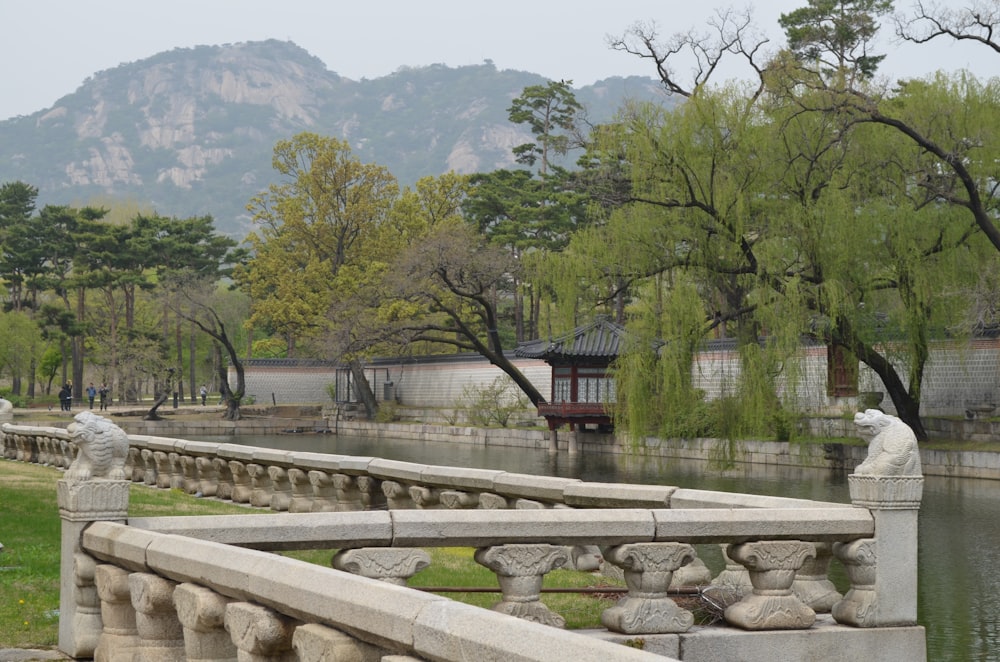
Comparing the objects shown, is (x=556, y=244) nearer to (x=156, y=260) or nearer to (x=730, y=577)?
(x=156, y=260)

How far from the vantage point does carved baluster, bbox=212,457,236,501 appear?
12461 mm

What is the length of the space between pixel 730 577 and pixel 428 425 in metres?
36.7

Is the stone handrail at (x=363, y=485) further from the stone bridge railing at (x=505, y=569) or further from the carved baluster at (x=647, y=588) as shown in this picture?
the carved baluster at (x=647, y=588)

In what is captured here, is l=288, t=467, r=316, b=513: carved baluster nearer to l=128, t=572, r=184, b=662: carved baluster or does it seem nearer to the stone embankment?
l=128, t=572, r=184, b=662: carved baluster

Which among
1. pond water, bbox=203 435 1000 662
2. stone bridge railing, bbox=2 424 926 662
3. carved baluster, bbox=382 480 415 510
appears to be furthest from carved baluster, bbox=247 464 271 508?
stone bridge railing, bbox=2 424 926 662

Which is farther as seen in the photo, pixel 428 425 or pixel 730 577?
pixel 428 425

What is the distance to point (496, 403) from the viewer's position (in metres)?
40.9

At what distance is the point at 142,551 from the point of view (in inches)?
195

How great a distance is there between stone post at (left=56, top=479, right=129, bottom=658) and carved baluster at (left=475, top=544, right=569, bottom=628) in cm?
190

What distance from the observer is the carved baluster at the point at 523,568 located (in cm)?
515

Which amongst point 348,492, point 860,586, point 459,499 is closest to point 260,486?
point 348,492

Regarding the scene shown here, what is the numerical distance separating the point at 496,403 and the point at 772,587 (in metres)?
35.3

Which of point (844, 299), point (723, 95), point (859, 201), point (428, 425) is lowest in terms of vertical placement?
point (428, 425)

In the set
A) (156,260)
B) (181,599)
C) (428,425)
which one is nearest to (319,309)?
(428,425)
